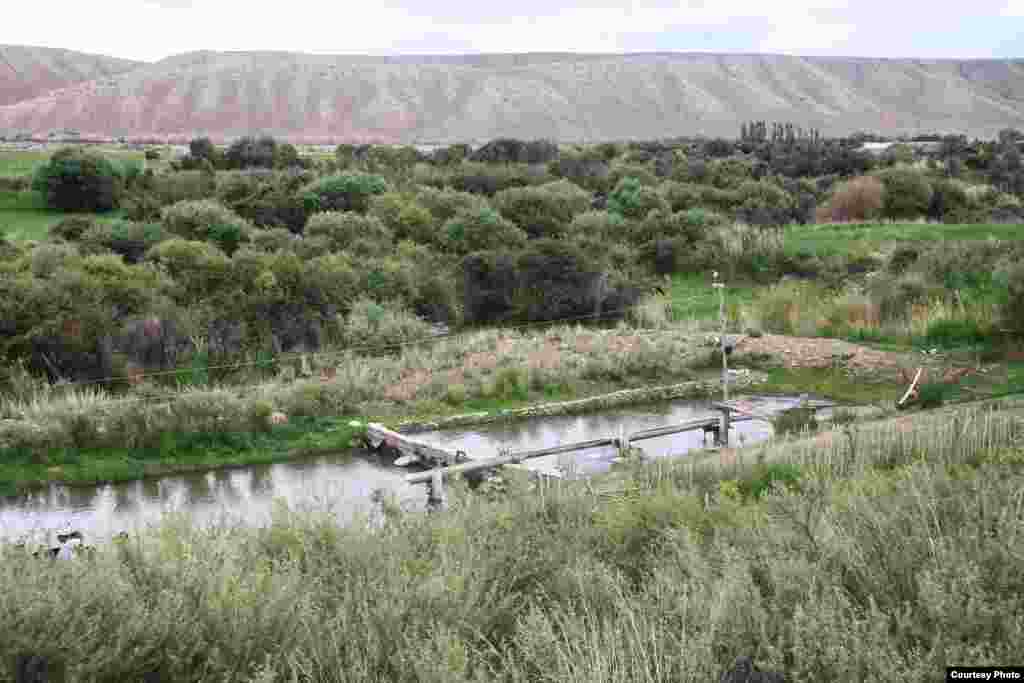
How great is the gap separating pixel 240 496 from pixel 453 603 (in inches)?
404

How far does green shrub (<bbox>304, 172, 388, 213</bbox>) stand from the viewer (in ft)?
113

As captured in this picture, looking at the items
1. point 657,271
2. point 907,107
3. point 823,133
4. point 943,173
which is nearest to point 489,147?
point 943,173

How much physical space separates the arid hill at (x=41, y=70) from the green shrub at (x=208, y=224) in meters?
92.3

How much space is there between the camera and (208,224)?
2961 centimetres

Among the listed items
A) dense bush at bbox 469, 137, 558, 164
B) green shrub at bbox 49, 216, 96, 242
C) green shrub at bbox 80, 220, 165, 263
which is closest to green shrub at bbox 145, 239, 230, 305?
green shrub at bbox 80, 220, 165, 263

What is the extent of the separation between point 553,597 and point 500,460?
788 centimetres

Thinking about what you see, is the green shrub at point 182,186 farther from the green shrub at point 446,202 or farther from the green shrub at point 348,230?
the green shrub at point 446,202

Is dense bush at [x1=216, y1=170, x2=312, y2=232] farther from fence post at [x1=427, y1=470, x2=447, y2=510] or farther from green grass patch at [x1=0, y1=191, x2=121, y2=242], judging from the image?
fence post at [x1=427, y1=470, x2=447, y2=510]

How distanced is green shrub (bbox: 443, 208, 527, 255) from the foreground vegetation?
24.3 meters

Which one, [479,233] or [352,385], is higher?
[479,233]

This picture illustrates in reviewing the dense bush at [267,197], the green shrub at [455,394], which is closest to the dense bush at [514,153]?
the dense bush at [267,197]

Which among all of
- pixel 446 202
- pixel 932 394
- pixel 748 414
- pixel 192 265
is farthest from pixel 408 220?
pixel 932 394

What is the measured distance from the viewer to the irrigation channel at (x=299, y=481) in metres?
13.8

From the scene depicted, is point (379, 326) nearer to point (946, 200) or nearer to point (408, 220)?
point (408, 220)
